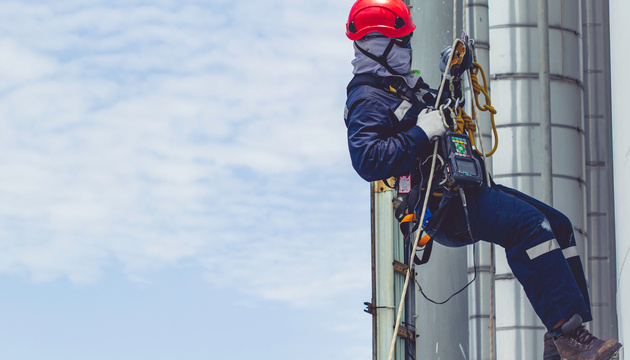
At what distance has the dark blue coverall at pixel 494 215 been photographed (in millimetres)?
6137

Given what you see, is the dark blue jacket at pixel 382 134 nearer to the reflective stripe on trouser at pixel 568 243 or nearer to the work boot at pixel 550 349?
the reflective stripe on trouser at pixel 568 243

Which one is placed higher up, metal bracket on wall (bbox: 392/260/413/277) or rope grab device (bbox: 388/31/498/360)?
metal bracket on wall (bbox: 392/260/413/277)

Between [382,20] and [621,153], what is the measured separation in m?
1.97

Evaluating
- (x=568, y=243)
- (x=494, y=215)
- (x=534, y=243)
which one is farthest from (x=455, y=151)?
(x=568, y=243)

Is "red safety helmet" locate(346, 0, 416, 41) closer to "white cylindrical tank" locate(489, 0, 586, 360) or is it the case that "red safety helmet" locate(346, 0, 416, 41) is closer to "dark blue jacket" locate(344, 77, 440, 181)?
"dark blue jacket" locate(344, 77, 440, 181)

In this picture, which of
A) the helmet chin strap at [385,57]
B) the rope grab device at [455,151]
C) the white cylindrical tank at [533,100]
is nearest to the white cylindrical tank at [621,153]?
the rope grab device at [455,151]

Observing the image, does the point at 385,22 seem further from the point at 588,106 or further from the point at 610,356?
the point at 588,106

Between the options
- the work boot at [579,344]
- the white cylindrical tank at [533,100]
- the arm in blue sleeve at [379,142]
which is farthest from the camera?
the white cylindrical tank at [533,100]

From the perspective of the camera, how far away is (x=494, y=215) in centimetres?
635

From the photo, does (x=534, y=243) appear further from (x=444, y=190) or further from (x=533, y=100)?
(x=533, y=100)

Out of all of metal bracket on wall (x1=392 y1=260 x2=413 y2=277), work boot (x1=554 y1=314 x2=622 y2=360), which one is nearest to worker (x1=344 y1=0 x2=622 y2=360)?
work boot (x1=554 y1=314 x2=622 y2=360)

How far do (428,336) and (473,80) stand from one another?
431cm

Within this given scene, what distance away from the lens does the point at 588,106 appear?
53.5ft

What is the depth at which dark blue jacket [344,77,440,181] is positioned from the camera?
629 cm
